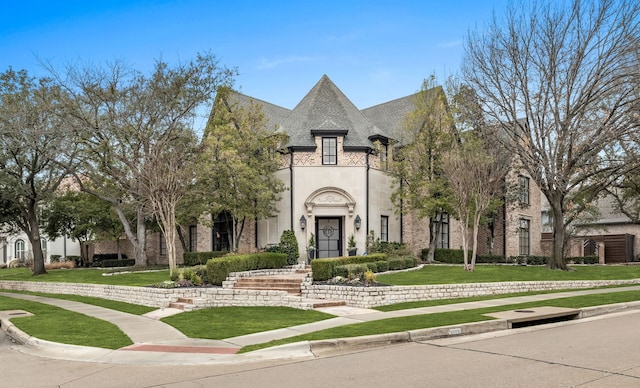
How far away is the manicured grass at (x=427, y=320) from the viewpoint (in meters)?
10.8

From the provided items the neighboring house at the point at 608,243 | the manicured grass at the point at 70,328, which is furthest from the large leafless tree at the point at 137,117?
the neighboring house at the point at 608,243

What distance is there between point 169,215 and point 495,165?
14.5m

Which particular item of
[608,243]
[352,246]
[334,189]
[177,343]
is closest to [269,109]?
[334,189]

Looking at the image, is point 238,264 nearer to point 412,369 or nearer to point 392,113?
point 412,369

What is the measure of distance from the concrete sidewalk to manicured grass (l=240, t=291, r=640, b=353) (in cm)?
43

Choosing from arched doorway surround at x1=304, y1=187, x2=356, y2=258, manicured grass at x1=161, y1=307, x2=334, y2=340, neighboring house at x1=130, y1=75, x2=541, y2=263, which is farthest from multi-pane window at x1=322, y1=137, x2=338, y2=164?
manicured grass at x1=161, y1=307, x2=334, y2=340

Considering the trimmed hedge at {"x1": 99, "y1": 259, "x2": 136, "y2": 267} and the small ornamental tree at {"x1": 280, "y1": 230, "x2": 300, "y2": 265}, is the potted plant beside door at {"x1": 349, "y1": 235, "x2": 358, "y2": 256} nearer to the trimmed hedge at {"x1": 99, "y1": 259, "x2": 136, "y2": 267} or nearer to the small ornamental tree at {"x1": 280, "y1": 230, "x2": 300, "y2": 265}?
the small ornamental tree at {"x1": 280, "y1": 230, "x2": 300, "y2": 265}

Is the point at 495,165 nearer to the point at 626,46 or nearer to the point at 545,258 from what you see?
the point at 626,46

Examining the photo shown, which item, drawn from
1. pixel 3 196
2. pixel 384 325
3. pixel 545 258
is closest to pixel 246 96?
pixel 3 196

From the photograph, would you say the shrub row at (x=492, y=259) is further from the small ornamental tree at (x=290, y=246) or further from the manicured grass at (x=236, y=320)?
the manicured grass at (x=236, y=320)

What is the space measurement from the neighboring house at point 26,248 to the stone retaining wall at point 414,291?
1448 inches

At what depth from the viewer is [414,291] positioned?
17578mm

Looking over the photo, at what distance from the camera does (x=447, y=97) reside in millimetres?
30531

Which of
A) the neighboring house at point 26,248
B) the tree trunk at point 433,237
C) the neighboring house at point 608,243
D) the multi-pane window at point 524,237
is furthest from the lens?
the neighboring house at point 26,248
